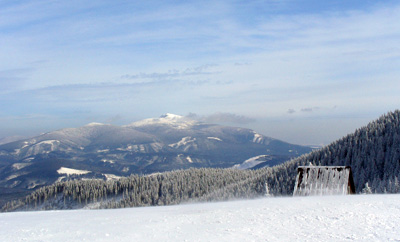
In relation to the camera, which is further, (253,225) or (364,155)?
(364,155)

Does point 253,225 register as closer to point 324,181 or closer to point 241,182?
point 324,181

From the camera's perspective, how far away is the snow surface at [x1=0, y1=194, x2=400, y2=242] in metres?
21.5

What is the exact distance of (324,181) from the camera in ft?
140

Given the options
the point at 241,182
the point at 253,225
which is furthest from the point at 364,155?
the point at 253,225

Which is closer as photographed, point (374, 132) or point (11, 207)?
point (374, 132)

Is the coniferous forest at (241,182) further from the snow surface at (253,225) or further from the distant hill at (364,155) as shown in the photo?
the snow surface at (253,225)

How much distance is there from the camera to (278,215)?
2592cm

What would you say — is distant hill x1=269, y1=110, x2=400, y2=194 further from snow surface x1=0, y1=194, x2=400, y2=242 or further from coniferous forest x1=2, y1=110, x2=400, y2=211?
snow surface x1=0, y1=194, x2=400, y2=242

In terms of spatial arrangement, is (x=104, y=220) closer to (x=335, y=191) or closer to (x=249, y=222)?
(x=249, y=222)

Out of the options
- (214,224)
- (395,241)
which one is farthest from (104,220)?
(395,241)

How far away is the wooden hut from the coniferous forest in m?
2.36

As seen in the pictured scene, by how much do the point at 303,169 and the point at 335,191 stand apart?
4.84m

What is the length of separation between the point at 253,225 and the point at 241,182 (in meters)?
94.9

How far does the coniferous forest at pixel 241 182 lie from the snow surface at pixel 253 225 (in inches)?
627
